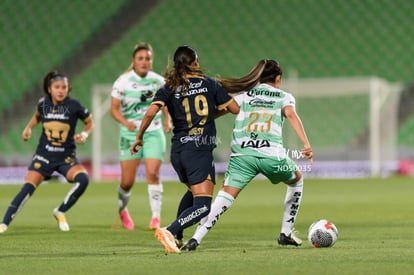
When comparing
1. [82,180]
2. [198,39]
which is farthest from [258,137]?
[198,39]

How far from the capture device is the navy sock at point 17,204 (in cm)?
942

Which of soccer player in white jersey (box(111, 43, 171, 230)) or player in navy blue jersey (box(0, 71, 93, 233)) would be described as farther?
soccer player in white jersey (box(111, 43, 171, 230))

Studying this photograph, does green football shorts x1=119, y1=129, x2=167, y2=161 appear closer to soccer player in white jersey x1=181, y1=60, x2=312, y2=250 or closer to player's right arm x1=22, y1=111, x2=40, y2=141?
player's right arm x1=22, y1=111, x2=40, y2=141

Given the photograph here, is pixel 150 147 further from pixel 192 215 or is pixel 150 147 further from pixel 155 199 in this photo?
pixel 192 215

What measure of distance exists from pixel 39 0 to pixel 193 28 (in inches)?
190

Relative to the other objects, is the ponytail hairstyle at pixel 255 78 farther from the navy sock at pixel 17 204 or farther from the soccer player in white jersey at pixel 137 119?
the navy sock at pixel 17 204

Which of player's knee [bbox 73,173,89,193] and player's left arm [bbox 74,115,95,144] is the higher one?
player's left arm [bbox 74,115,95,144]

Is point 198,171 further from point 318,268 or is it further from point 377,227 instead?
point 377,227

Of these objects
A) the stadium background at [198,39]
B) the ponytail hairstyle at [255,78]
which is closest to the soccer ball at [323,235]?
the ponytail hairstyle at [255,78]

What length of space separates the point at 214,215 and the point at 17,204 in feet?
10.3

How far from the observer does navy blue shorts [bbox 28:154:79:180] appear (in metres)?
9.88

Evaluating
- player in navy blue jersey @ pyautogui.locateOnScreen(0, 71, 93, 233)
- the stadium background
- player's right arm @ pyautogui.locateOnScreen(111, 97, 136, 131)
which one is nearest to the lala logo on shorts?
player's right arm @ pyautogui.locateOnScreen(111, 97, 136, 131)

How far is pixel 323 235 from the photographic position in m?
7.28

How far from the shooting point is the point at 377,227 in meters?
9.52
